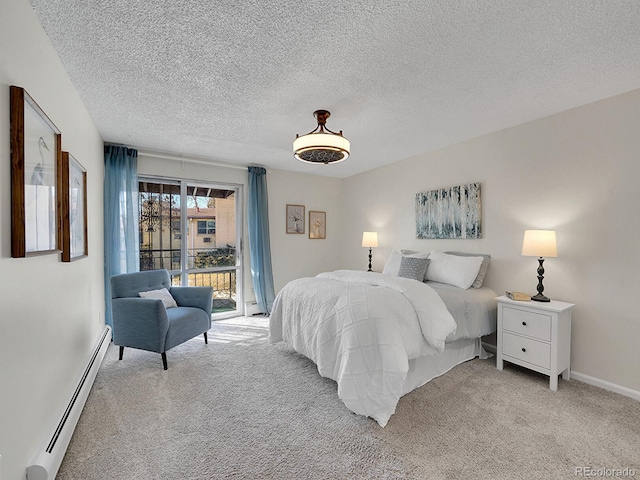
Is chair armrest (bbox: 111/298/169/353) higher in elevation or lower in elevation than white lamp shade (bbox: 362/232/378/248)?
lower

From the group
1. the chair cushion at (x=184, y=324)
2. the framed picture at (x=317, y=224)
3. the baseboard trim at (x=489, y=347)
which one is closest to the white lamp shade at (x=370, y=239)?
the framed picture at (x=317, y=224)

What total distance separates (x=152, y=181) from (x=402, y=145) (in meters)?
3.43

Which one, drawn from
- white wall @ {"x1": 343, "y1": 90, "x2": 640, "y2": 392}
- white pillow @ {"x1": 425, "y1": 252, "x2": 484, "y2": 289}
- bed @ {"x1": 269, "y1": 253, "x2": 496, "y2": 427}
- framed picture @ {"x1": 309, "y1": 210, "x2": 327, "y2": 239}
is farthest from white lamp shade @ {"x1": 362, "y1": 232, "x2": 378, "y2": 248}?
bed @ {"x1": 269, "y1": 253, "x2": 496, "y2": 427}

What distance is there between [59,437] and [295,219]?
3.93 meters

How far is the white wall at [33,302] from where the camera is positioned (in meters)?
1.20

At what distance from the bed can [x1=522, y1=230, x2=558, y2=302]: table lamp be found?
1.48 ft

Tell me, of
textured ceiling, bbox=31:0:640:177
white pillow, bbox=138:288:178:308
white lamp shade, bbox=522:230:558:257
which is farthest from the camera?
white pillow, bbox=138:288:178:308

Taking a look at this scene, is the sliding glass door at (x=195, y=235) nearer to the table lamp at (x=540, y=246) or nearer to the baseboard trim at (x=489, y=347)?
the baseboard trim at (x=489, y=347)

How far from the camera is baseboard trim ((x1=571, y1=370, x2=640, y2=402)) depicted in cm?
230

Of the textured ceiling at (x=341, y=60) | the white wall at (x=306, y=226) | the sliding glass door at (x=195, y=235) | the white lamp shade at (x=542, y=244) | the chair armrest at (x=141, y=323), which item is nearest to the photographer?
the textured ceiling at (x=341, y=60)

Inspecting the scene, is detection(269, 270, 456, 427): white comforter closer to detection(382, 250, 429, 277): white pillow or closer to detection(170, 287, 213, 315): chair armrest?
detection(382, 250, 429, 277): white pillow

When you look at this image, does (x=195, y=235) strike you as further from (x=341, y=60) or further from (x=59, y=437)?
(x=341, y=60)

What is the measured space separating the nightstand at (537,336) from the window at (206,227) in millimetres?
3871

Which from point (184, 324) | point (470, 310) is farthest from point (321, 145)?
point (184, 324)
